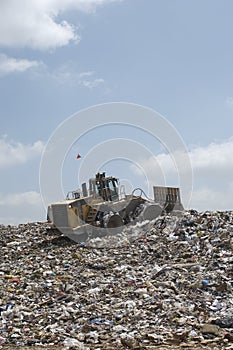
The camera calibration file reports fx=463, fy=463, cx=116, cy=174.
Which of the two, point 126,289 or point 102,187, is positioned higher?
point 102,187

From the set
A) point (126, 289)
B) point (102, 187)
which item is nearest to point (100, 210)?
point (102, 187)

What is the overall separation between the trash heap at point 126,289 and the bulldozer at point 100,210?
1.59ft

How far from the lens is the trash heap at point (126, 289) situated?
675 cm

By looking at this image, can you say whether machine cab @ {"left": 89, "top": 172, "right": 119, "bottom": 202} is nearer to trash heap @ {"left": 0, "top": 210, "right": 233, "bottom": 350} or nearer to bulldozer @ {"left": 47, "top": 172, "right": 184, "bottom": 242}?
bulldozer @ {"left": 47, "top": 172, "right": 184, "bottom": 242}

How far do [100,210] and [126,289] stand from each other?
5.90 meters

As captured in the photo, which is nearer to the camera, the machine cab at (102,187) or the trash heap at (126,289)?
the trash heap at (126,289)

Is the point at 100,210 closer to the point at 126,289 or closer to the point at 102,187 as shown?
the point at 102,187

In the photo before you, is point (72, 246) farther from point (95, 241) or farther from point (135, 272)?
point (135, 272)

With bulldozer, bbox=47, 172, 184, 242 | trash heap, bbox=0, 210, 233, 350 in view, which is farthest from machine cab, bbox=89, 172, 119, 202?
trash heap, bbox=0, 210, 233, 350

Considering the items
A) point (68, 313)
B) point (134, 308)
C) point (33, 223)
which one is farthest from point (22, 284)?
point (33, 223)

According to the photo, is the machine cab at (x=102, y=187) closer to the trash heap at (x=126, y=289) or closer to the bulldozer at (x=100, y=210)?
the bulldozer at (x=100, y=210)

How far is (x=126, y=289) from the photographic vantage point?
8.88m

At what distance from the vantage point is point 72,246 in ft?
44.7

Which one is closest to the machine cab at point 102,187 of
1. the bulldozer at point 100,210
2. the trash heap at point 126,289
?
the bulldozer at point 100,210
